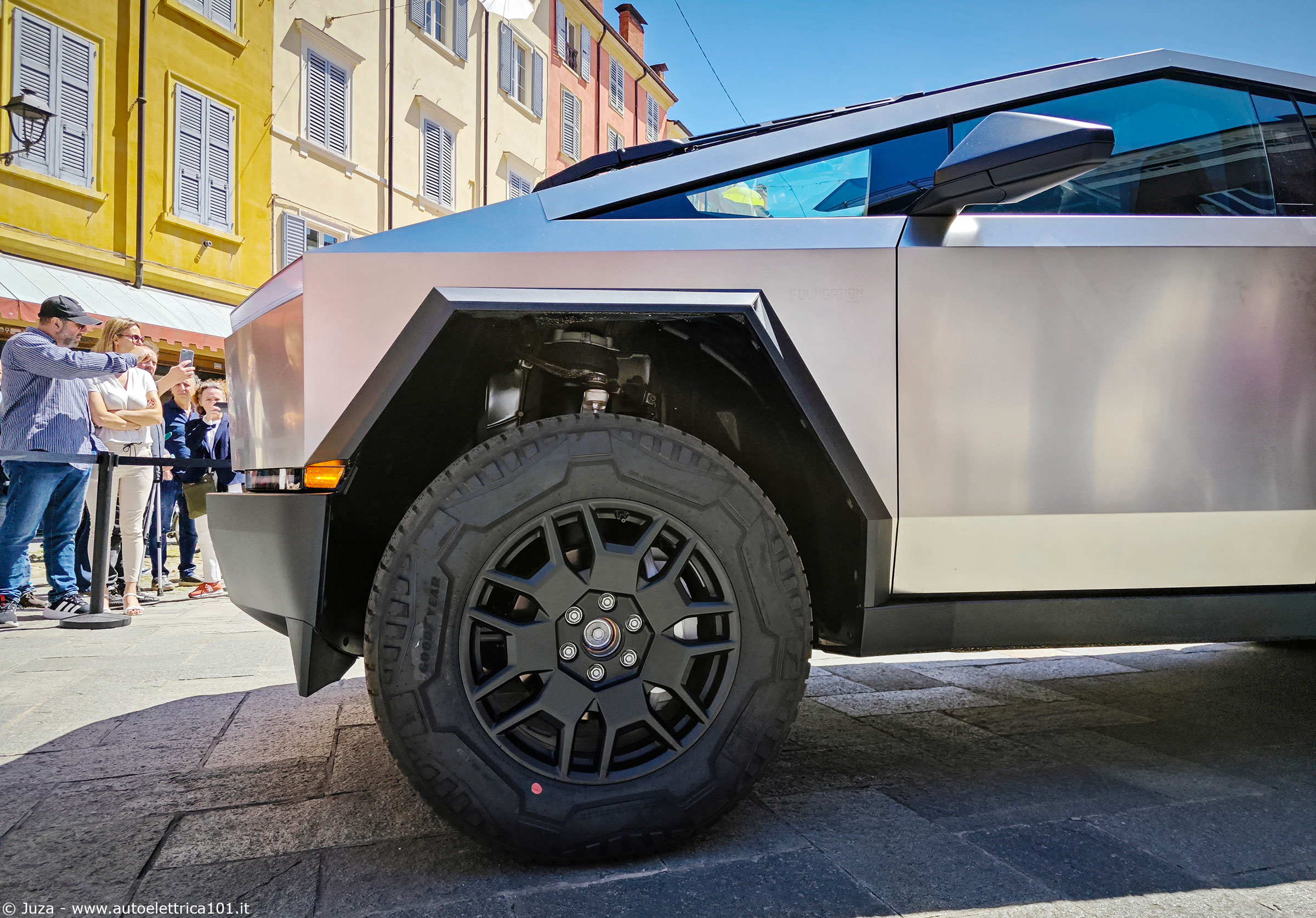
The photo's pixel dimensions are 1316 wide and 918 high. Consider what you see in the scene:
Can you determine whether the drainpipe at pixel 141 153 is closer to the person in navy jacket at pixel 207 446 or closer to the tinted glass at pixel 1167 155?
the person in navy jacket at pixel 207 446

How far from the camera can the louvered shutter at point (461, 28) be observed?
1792 cm

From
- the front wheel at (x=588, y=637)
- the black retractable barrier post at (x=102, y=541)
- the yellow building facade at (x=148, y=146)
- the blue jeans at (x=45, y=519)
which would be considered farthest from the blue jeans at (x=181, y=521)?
the front wheel at (x=588, y=637)

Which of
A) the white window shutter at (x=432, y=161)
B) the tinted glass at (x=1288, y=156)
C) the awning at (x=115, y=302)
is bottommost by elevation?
the tinted glass at (x=1288, y=156)

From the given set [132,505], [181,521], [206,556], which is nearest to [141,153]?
[181,521]

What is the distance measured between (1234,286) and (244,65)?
1478 centimetres

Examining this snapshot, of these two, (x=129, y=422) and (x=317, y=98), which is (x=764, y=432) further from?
(x=317, y=98)

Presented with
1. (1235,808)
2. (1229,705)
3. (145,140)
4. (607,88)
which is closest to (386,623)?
(1235,808)

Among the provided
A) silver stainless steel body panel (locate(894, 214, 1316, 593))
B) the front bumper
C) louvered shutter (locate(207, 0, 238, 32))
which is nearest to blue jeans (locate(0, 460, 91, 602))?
the front bumper

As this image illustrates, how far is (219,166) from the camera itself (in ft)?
42.6

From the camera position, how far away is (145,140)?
1188 centimetres

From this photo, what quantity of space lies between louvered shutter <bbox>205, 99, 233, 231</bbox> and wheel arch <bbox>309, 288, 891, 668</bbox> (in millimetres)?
12819

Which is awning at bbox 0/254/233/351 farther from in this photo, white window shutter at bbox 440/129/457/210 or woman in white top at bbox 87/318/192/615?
white window shutter at bbox 440/129/457/210

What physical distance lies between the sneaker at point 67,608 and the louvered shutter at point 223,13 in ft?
36.1

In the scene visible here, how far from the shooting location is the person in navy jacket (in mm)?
6266
